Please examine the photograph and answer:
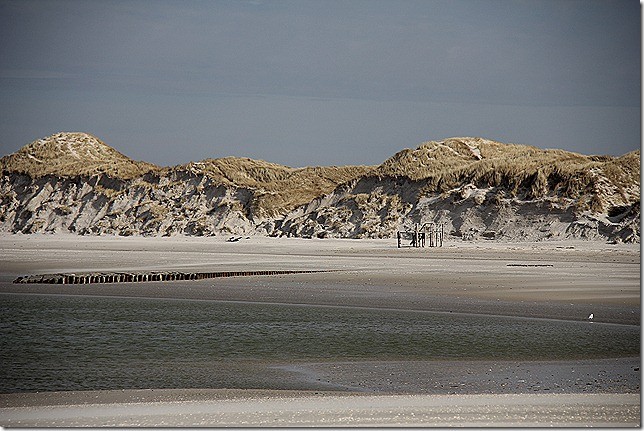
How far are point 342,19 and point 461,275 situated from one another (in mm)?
11852

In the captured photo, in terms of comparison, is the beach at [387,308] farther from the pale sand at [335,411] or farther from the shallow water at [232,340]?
the shallow water at [232,340]

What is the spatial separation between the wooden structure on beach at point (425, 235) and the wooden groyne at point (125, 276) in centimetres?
1380

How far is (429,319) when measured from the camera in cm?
1395

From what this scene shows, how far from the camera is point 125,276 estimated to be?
2075cm

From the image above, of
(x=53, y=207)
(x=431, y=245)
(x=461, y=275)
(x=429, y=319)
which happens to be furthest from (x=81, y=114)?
(x=53, y=207)

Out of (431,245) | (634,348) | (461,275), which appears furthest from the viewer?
(431,245)

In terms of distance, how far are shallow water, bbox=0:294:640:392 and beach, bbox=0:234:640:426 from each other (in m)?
0.50

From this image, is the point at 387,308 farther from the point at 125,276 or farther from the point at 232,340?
the point at 125,276

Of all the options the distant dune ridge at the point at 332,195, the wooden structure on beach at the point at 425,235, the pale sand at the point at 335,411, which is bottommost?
the pale sand at the point at 335,411

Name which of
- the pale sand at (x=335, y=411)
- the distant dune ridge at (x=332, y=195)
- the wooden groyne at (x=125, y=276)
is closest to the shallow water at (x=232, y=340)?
the pale sand at (x=335, y=411)

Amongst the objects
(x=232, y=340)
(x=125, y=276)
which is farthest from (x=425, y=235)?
(x=232, y=340)

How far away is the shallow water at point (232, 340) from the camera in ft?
32.4

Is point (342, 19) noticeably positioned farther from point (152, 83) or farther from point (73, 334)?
point (73, 334)

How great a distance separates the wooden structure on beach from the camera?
35.6m
